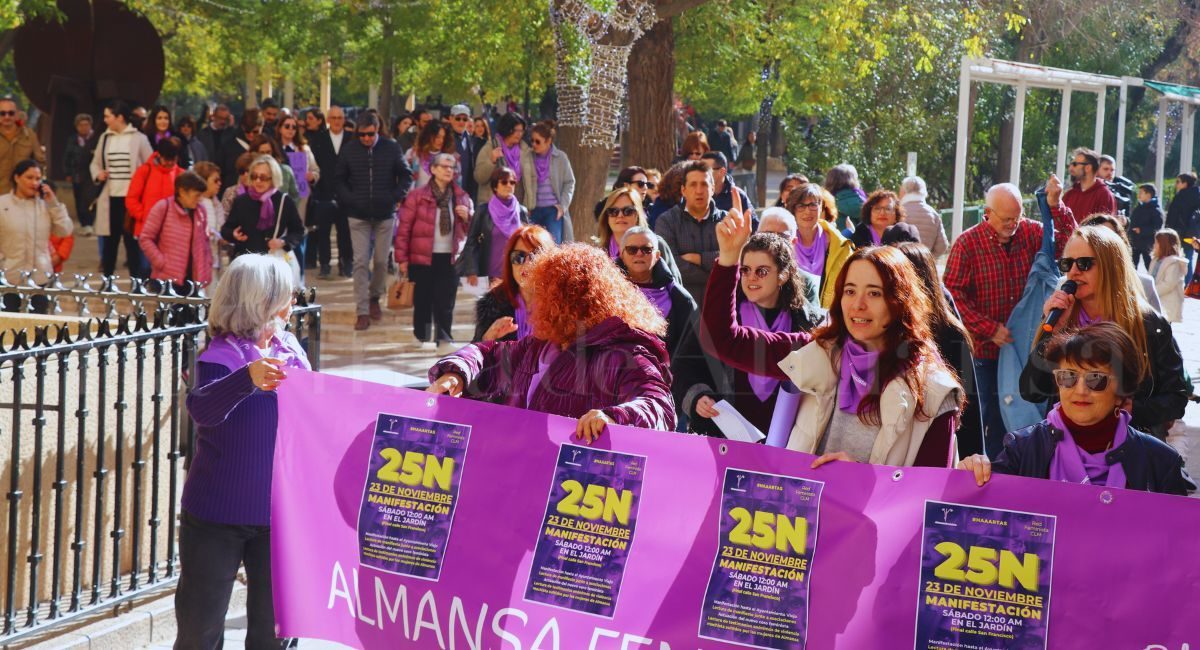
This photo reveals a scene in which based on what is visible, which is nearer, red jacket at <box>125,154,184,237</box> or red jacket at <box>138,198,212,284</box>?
red jacket at <box>138,198,212,284</box>

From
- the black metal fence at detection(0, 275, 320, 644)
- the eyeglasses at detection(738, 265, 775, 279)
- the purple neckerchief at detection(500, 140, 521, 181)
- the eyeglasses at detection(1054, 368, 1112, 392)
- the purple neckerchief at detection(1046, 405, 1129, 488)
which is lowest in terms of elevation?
the black metal fence at detection(0, 275, 320, 644)

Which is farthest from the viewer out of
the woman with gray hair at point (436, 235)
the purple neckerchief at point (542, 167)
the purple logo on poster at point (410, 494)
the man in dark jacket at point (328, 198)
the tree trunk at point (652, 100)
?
the tree trunk at point (652, 100)

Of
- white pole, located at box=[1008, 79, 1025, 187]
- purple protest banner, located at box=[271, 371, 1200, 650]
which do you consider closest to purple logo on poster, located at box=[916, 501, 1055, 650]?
purple protest banner, located at box=[271, 371, 1200, 650]

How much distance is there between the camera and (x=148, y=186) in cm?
1450

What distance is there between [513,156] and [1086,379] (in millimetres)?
11303

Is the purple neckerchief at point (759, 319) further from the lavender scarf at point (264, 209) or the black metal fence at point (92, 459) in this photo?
the lavender scarf at point (264, 209)

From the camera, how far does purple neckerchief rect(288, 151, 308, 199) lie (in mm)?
17578

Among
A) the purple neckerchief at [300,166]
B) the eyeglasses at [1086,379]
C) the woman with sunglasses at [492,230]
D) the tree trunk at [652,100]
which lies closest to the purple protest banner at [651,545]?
the eyeglasses at [1086,379]

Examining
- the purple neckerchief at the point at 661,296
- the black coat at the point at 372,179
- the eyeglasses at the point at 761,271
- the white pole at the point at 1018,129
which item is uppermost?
the white pole at the point at 1018,129

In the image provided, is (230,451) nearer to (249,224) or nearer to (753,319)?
(753,319)

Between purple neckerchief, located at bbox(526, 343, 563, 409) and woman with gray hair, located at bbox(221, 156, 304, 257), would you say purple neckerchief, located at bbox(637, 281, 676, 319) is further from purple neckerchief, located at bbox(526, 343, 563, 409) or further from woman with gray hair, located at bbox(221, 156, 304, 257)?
woman with gray hair, located at bbox(221, 156, 304, 257)

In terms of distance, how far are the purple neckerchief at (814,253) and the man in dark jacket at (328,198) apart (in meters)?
8.52

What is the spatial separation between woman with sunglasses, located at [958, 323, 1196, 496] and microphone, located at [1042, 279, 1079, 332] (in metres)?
1.94

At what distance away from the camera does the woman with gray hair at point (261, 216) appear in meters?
13.2
